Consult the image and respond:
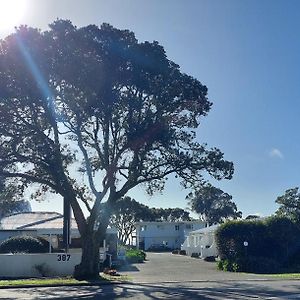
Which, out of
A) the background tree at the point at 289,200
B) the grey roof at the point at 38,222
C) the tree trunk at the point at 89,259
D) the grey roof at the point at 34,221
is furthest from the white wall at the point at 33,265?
the background tree at the point at 289,200

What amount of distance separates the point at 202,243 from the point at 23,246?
30.5 meters

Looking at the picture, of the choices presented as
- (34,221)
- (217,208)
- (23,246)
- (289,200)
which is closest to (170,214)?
(217,208)

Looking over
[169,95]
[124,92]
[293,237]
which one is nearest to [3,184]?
[124,92]

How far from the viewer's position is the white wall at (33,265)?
33.0 m

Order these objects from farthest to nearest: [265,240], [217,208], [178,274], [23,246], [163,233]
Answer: [217,208]
[163,233]
[265,240]
[23,246]
[178,274]

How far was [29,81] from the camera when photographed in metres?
23.5

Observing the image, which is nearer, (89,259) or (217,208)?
(89,259)

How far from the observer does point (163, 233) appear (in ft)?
317

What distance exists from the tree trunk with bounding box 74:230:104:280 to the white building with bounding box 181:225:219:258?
26.6 m

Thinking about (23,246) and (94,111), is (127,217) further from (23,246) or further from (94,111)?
(94,111)

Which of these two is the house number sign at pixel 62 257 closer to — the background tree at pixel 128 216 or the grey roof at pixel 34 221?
the grey roof at pixel 34 221

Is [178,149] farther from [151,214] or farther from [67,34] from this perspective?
[151,214]

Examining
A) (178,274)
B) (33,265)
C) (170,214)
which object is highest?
(170,214)

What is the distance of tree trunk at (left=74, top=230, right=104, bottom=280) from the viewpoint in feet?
93.1
